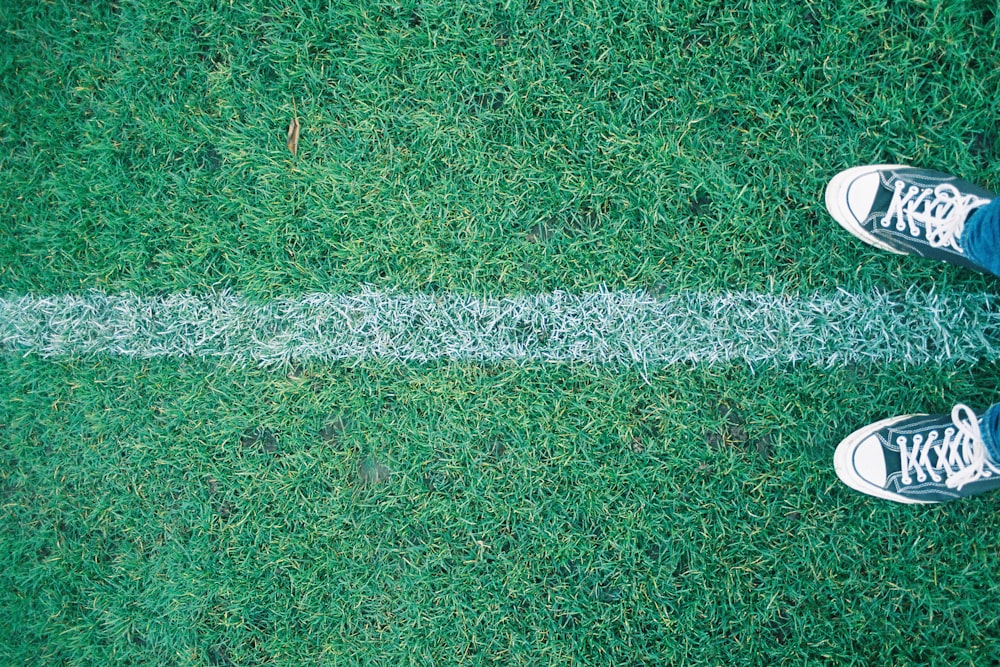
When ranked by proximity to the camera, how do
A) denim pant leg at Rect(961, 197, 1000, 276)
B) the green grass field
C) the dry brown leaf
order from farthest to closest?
the dry brown leaf, the green grass field, denim pant leg at Rect(961, 197, 1000, 276)

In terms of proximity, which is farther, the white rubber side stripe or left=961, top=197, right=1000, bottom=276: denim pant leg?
the white rubber side stripe

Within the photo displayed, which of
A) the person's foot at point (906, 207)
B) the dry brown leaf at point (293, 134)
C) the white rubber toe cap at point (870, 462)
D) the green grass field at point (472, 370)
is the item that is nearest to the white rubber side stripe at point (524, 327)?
the green grass field at point (472, 370)

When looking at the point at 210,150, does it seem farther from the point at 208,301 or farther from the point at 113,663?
the point at 113,663

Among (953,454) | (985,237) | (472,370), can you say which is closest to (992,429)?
(953,454)

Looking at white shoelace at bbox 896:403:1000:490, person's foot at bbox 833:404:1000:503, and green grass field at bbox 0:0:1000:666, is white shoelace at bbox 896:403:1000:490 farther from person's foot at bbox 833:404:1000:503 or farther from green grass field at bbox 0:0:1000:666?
green grass field at bbox 0:0:1000:666

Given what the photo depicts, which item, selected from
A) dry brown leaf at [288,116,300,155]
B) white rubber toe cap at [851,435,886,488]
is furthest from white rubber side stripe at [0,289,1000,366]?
dry brown leaf at [288,116,300,155]

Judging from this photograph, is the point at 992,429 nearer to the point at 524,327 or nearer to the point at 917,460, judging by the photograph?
the point at 917,460

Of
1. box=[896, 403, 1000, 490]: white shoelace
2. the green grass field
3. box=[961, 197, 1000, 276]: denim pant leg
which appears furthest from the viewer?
the green grass field

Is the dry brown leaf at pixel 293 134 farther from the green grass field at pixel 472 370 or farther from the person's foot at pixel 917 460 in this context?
the person's foot at pixel 917 460
